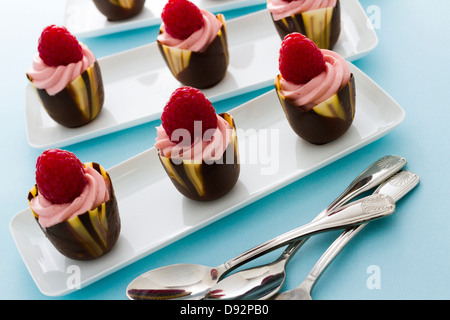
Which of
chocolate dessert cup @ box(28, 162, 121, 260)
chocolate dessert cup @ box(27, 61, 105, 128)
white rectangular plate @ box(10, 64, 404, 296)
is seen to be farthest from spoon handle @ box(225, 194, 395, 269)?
chocolate dessert cup @ box(27, 61, 105, 128)

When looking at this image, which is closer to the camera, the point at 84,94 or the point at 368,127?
the point at 368,127

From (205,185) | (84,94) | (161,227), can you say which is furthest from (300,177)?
(84,94)

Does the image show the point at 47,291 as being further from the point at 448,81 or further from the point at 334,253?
the point at 448,81

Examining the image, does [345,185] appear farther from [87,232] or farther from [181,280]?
[87,232]

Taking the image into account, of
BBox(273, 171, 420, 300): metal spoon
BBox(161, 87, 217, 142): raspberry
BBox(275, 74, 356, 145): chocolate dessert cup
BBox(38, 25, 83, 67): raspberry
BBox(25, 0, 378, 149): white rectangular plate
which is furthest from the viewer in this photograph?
BBox(25, 0, 378, 149): white rectangular plate

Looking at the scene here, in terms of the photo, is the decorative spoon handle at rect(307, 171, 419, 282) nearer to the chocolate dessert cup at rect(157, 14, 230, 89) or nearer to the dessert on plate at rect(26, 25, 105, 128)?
the chocolate dessert cup at rect(157, 14, 230, 89)

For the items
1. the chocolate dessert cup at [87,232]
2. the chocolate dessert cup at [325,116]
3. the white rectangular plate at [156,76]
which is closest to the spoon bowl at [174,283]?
the chocolate dessert cup at [87,232]
